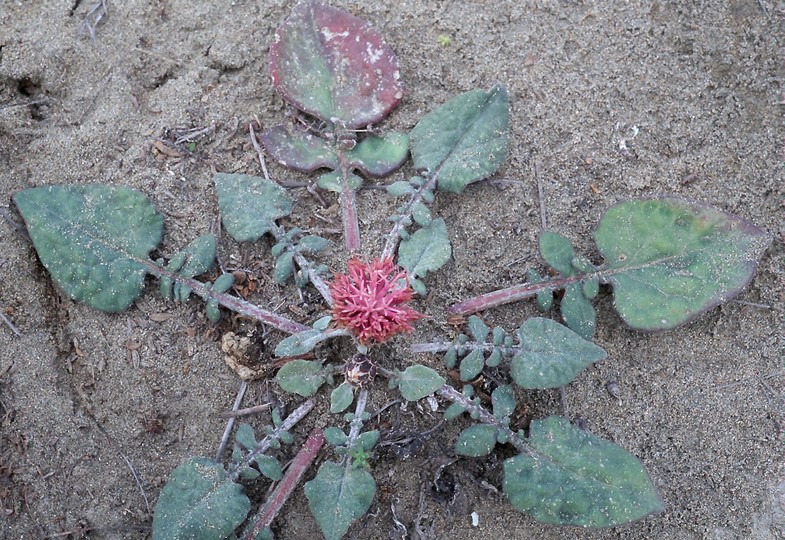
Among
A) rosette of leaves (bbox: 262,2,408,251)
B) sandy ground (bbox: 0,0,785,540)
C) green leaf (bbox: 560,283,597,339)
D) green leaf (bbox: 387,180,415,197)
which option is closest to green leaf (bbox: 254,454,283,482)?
sandy ground (bbox: 0,0,785,540)

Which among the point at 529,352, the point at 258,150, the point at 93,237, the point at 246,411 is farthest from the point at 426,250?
the point at 93,237

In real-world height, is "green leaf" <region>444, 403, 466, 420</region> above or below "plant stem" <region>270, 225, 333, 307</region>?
below

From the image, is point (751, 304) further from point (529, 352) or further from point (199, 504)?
point (199, 504)

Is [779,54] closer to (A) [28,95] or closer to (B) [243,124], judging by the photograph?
(B) [243,124]

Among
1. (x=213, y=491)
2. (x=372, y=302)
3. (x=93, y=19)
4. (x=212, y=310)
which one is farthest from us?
(x=93, y=19)

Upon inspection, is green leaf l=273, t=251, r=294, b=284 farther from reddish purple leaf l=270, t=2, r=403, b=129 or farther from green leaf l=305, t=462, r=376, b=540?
green leaf l=305, t=462, r=376, b=540

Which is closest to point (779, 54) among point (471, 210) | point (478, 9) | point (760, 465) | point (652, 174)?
point (652, 174)
